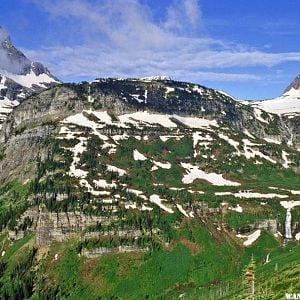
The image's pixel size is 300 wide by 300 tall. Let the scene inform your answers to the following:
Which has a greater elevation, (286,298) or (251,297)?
(251,297)

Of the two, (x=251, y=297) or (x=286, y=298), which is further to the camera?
(x=286, y=298)

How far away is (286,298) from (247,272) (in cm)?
8836

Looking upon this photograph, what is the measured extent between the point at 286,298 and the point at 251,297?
85560 millimetres

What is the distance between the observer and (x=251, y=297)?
266 ft

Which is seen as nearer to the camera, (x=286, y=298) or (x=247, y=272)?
(x=247, y=272)

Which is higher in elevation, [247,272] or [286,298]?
[247,272]

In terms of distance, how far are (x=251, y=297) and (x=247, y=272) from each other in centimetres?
437

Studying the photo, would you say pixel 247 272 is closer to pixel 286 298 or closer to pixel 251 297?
pixel 251 297

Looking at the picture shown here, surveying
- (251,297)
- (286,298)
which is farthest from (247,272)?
(286,298)

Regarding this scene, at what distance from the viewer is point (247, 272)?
260ft

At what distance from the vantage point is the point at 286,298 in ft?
526
